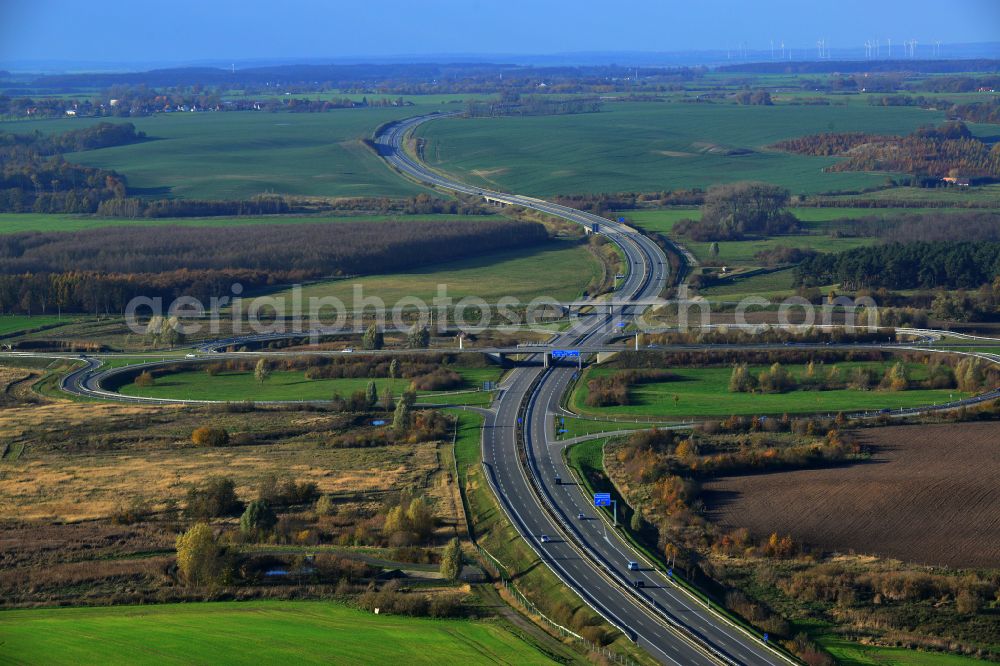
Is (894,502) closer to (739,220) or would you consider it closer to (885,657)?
(885,657)

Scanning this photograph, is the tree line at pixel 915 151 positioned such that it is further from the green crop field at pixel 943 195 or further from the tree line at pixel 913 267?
the tree line at pixel 913 267

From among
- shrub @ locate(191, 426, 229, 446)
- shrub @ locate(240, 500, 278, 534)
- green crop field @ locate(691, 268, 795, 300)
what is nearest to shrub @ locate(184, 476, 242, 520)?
shrub @ locate(240, 500, 278, 534)

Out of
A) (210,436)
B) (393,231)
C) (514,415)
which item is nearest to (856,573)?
(514,415)

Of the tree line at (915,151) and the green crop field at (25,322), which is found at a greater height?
the tree line at (915,151)

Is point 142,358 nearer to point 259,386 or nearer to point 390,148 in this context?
point 259,386

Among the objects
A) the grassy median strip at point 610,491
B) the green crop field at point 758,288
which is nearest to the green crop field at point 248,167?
the green crop field at point 758,288

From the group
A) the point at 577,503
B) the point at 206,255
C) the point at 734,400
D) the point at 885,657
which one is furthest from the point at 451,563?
the point at 206,255
